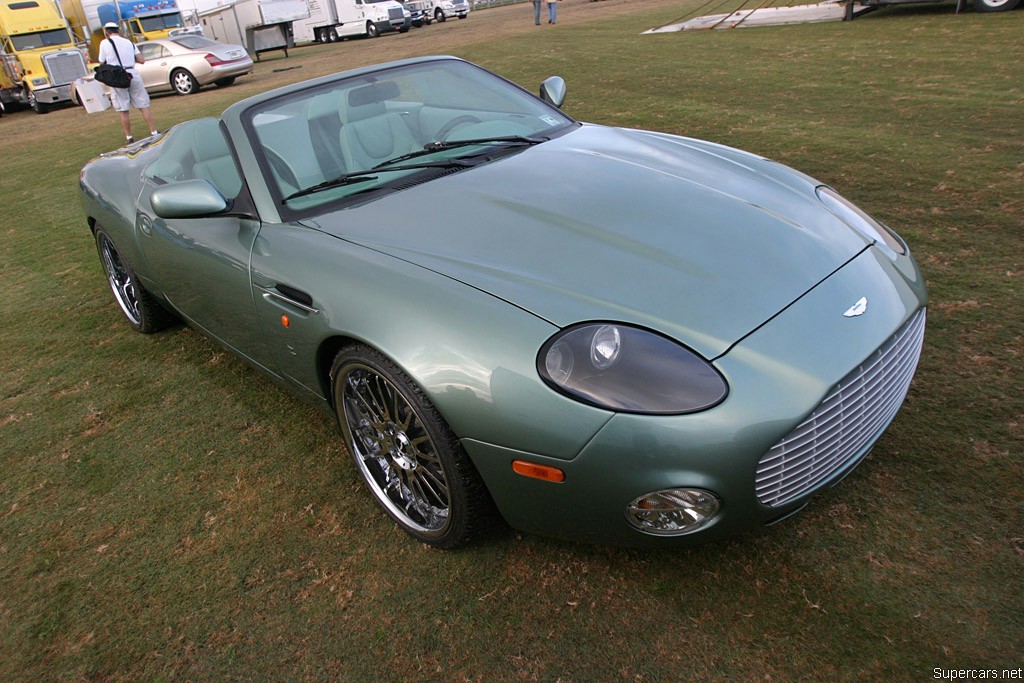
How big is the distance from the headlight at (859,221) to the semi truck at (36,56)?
774 inches

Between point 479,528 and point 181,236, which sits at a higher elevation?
point 181,236

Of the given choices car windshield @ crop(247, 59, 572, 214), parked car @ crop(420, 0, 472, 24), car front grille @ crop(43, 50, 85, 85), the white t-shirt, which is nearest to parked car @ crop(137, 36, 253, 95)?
car front grille @ crop(43, 50, 85, 85)

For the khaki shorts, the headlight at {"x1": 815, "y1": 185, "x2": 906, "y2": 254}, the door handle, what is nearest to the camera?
the door handle

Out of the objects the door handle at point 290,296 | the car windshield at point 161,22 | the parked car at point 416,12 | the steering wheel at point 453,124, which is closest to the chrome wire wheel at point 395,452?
the door handle at point 290,296

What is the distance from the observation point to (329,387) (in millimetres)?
2408

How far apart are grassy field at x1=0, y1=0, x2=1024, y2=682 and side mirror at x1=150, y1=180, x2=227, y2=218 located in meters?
0.95

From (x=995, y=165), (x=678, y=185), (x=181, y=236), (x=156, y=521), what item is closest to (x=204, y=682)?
(x=156, y=521)

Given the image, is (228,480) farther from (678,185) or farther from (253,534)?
(678,185)

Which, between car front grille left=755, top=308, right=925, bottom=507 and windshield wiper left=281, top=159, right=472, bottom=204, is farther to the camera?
windshield wiper left=281, top=159, right=472, bottom=204

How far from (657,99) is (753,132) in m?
2.11

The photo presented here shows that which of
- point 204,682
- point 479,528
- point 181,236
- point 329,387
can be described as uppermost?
point 181,236

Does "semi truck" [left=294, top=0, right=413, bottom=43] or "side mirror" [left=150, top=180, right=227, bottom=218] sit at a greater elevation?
"side mirror" [left=150, top=180, right=227, bottom=218]

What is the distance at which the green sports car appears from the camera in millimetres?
1717

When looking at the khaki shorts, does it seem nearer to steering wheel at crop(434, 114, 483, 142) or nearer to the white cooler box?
the white cooler box
